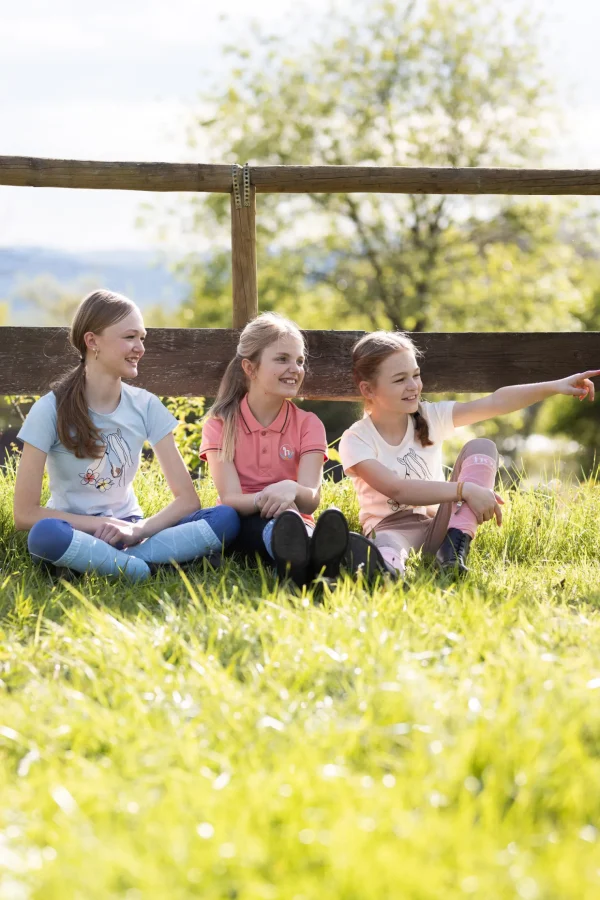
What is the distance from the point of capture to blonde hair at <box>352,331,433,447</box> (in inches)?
156

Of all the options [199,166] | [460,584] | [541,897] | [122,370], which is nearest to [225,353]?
[122,370]

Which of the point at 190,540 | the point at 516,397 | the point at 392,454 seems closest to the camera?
the point at 190,540

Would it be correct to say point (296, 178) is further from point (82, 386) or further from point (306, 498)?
point (306, 498)

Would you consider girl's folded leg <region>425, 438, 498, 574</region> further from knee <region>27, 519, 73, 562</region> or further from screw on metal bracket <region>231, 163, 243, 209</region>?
screw on metal bracket <region>231, 163, 243, 209</region>

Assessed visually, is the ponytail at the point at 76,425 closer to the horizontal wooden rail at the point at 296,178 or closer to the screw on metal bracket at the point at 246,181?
the horizontal wooden rail at the point at 296,178

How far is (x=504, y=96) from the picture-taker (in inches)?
983

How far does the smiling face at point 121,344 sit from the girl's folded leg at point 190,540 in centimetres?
70

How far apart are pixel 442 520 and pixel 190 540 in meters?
1.05

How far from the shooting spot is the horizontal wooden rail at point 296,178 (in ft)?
13.9

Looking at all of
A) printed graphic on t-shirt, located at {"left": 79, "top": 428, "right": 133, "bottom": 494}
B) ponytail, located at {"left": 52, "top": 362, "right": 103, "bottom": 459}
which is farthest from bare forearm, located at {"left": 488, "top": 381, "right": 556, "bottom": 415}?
ponytail, located at {"left": 52, "top": 362, "right": 103, "bottom": 459}

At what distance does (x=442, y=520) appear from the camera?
3.78 meters

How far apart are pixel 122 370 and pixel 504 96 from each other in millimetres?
24051

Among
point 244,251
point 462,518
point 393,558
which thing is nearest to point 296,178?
point 244,251

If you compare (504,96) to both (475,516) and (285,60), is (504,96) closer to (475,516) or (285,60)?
(285,60)
